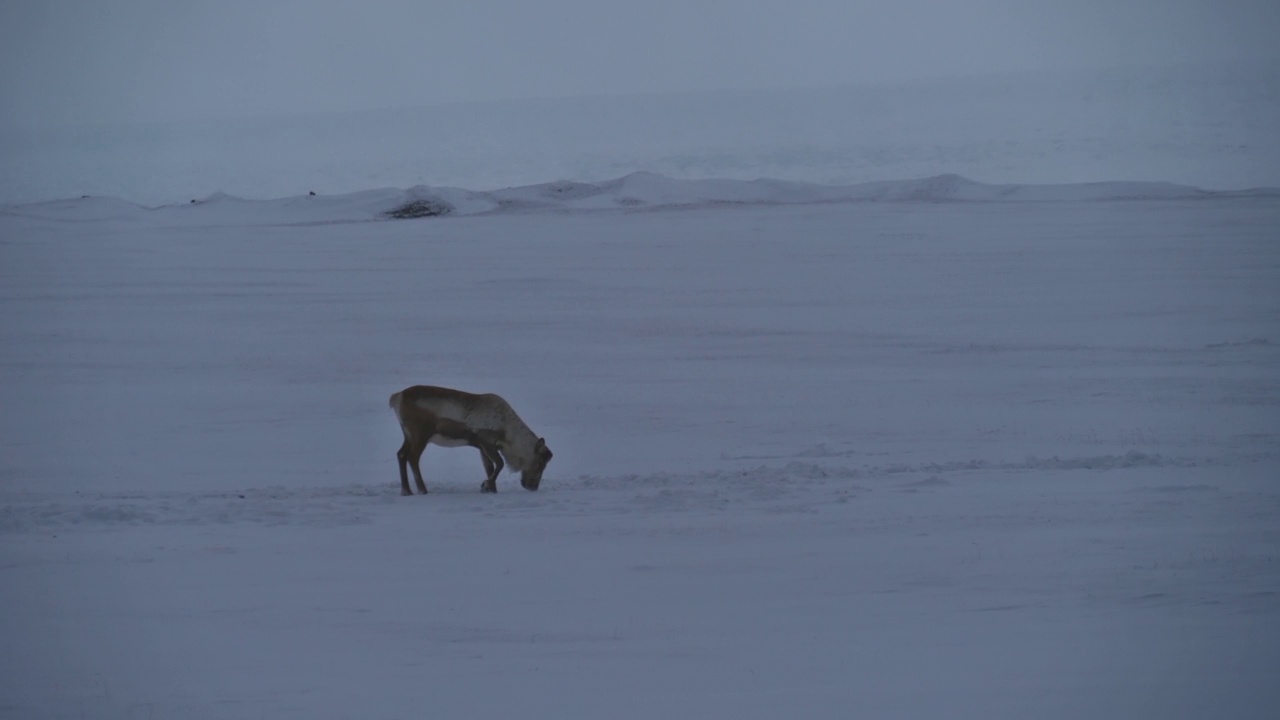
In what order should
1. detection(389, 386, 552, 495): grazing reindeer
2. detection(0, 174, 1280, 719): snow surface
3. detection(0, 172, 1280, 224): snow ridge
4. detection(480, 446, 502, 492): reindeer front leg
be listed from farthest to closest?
detection(0, 172, 1280, 224): snow ridge
detection(480, 446, 502, 492): reindeer front leg
detection(389, 386, 552, 495): grazing reindeer
detection(0, 174, 1280, 719): snow surface

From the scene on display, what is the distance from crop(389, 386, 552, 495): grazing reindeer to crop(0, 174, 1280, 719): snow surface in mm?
379

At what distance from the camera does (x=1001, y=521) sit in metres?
10.3

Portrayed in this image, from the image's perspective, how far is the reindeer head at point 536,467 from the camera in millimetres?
11789

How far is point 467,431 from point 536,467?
0.71m

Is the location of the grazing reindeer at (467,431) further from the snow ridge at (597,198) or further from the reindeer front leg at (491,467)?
the snow ridge at (597,198)

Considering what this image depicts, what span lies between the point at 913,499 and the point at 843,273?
19733 mm

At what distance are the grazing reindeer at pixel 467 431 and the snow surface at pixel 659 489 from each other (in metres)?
0.38

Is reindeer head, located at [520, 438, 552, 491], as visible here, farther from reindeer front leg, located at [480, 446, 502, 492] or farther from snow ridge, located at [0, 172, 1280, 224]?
snow ridge, located at [0, 172, 1280, 224]

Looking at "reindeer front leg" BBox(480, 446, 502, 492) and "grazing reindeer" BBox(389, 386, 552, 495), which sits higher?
"grazing reindeer" BBox(389, 386, 552, 495)

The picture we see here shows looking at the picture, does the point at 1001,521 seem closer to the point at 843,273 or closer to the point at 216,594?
the point at 216,594

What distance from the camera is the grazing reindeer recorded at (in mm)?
11461

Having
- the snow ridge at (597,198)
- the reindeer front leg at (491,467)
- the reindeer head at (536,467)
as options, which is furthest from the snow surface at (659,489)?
the snow ridge at (597,198)

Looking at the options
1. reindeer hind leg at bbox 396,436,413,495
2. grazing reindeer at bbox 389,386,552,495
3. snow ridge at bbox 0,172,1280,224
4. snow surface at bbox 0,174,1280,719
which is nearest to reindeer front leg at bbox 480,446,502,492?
grazing reindeer at bbox 389,386,552,495

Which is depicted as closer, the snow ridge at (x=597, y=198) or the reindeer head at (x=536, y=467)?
the reindeer head at (x=536, y=467)
